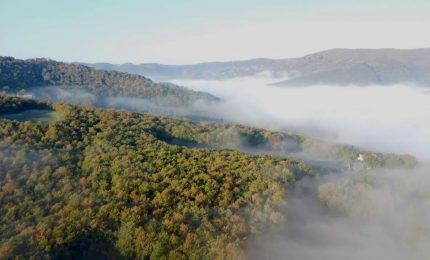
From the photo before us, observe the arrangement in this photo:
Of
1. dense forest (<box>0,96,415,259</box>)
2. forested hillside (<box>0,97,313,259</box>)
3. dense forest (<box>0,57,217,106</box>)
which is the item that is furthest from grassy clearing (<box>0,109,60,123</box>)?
dense forest (<box>0,57,217,106</box>)

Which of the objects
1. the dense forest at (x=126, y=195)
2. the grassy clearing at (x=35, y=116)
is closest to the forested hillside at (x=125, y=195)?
the dense forest at (x=126, y=195)

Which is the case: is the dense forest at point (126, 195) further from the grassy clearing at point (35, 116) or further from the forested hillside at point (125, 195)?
the grassy clearing at point (35, 116)

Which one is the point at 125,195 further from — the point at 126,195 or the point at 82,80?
the point at 82,80

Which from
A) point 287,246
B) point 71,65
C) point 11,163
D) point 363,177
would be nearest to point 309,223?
point 287,246

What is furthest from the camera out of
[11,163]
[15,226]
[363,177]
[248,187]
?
[363,177]

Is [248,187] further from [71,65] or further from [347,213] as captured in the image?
[71,65]

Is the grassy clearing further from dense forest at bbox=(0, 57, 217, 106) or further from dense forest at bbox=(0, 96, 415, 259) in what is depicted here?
dense forest at bbox=(0, 57, 217, 106)
